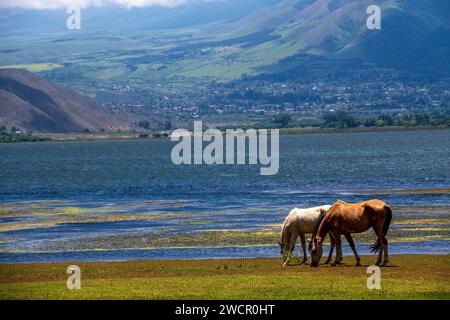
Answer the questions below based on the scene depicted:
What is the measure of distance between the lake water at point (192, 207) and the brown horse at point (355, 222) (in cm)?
594

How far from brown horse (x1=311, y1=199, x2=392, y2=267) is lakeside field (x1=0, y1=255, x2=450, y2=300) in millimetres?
611

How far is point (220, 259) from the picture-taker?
39.6 m

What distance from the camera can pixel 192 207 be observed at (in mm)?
69125

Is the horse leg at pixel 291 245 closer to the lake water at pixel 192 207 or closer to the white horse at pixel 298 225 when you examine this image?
the white horse at pixel 298 225

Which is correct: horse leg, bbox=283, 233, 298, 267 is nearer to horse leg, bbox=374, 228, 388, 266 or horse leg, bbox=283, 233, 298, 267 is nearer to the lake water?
horse leg, bbox=374, 228, 388, 266

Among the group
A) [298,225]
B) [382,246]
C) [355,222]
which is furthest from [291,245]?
[382,246]

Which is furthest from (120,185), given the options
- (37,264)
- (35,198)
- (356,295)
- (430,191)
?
(356,295)

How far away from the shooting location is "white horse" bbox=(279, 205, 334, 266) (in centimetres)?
3728

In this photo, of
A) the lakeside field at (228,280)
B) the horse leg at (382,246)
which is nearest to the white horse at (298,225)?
the lakeside field at (228,280)

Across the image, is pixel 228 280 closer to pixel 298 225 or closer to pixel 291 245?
pixel 291 245

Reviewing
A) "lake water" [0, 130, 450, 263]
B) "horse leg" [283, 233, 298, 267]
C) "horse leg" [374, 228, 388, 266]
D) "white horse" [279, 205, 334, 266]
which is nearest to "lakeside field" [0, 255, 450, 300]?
"horse leg" [374, 228, 388, 266]

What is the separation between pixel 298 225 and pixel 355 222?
9.42ft
